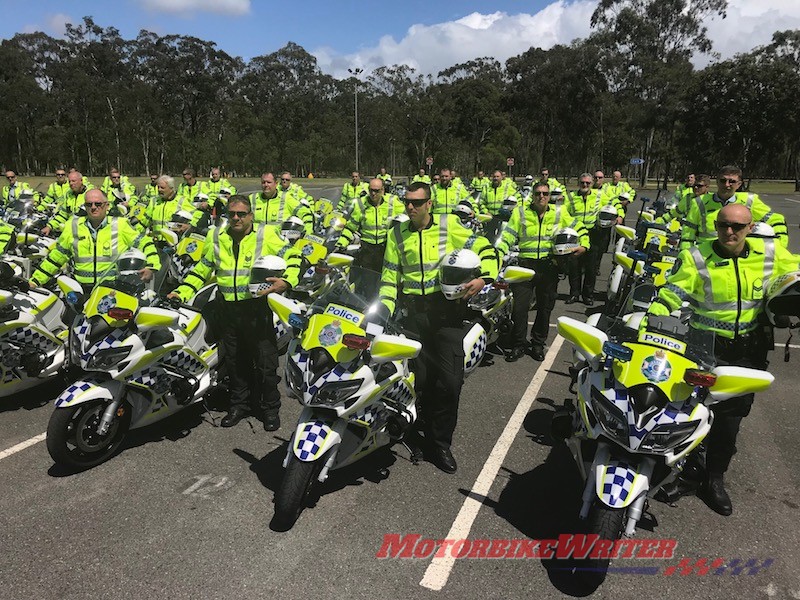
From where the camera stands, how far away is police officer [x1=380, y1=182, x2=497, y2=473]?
405 centimetres

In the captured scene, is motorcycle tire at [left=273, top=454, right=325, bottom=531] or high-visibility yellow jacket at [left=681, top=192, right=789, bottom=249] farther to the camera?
high-visibility yellow jacket at [left=681, top=192, right=789, bottom=249]

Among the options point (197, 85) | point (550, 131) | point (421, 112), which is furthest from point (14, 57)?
point (550, 131)

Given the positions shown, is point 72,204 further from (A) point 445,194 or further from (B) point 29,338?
(A) point 445,194

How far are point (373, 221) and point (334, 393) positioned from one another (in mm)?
6314

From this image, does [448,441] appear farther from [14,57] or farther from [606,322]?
[14,57]

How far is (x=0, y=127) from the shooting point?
168 feet

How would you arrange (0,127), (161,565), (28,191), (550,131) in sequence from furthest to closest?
(550,131) → (0,127) → (28,191) → (161,565)

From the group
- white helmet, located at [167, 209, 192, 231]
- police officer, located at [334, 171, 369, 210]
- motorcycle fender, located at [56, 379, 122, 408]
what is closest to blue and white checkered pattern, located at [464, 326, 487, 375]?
motorcycle fender, located at [56, 379, 122, 408]

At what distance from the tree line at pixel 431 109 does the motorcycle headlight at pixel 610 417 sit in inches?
1700

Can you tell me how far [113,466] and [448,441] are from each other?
8.25 ft

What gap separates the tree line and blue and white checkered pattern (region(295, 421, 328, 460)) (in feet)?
144

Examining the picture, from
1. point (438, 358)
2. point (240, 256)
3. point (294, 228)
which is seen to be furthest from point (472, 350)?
point (294, 228)

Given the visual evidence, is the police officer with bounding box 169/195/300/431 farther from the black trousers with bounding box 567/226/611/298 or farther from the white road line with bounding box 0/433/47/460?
the black trousers with bounding box 567/226/611/298

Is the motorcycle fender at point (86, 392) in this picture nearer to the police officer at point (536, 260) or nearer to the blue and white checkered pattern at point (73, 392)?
the blue and white checkered pattern at point (73, 392)
